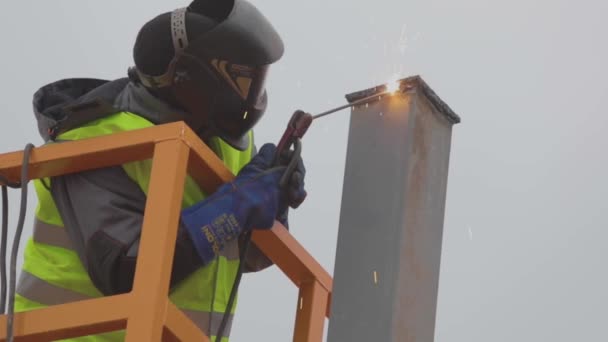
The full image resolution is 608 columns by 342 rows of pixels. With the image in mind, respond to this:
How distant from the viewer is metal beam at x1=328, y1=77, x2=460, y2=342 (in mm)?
2760

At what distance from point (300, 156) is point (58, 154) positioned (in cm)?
78

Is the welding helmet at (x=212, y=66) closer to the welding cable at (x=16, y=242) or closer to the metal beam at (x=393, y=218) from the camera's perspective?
the welding cable at (x=16, y=242)

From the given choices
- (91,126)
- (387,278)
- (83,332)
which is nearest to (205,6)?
(91,126)

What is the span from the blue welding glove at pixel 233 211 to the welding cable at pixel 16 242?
0.49 metres

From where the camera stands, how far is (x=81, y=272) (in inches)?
147

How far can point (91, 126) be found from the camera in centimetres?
394

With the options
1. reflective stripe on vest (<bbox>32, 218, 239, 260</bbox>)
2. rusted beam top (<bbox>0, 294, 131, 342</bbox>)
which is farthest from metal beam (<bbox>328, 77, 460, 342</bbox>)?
reflective stripe on vest (<bbox>32, 218, 239, 260</bbox>)

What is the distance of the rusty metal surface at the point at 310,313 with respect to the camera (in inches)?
158

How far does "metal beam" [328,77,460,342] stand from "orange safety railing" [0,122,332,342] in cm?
54

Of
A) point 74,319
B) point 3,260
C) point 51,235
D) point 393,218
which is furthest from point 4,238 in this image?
point 393,218

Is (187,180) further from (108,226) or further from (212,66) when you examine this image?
(212,66)

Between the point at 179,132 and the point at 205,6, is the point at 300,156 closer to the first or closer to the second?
the point at 179,132

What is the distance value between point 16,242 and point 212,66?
993mm

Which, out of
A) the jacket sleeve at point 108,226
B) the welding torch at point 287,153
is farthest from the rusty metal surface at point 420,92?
the jacket sleeve at point 108,226
